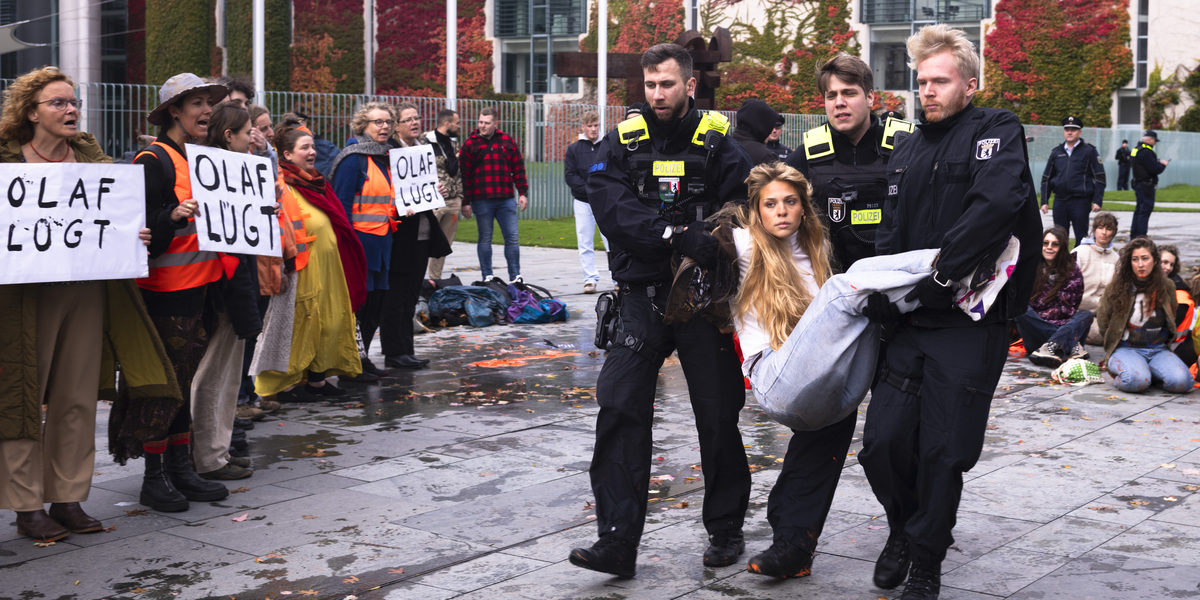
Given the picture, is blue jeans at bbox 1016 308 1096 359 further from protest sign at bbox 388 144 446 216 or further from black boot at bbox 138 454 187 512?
black boot at bbox 138 454 187 512

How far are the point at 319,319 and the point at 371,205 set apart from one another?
4.13 ft

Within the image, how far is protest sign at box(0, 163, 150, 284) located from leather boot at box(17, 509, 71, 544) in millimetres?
997

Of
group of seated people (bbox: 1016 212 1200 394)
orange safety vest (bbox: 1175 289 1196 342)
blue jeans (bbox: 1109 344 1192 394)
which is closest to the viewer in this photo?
blue jeans (bbox: 1109 344 1192 394)

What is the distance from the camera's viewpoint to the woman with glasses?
864cm

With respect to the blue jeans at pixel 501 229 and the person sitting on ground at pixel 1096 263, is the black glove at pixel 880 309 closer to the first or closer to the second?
the person sitting on ground at pixel 1096 263

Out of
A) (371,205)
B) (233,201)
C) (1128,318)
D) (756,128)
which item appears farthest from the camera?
(371,205)

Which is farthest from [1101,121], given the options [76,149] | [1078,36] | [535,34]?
[76,149]

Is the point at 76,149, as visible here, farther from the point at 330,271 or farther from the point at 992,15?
the point at 992,15

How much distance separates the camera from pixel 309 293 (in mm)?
7613

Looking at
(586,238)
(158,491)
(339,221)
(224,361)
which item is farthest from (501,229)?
(158,491)

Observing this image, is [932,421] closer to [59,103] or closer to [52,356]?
[52,356]

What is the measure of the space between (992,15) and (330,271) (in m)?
37.9

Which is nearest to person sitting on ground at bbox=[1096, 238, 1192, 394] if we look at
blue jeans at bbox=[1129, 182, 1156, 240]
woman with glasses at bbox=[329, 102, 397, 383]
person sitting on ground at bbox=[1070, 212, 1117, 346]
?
person sitting on ground at bbox=[1070, 212, 1117, 346]

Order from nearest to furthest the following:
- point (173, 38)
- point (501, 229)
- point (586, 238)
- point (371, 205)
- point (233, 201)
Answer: point (233, 201) → point (371, 205) → point (501, 229) → point (586, 238) → point (173, 38)
